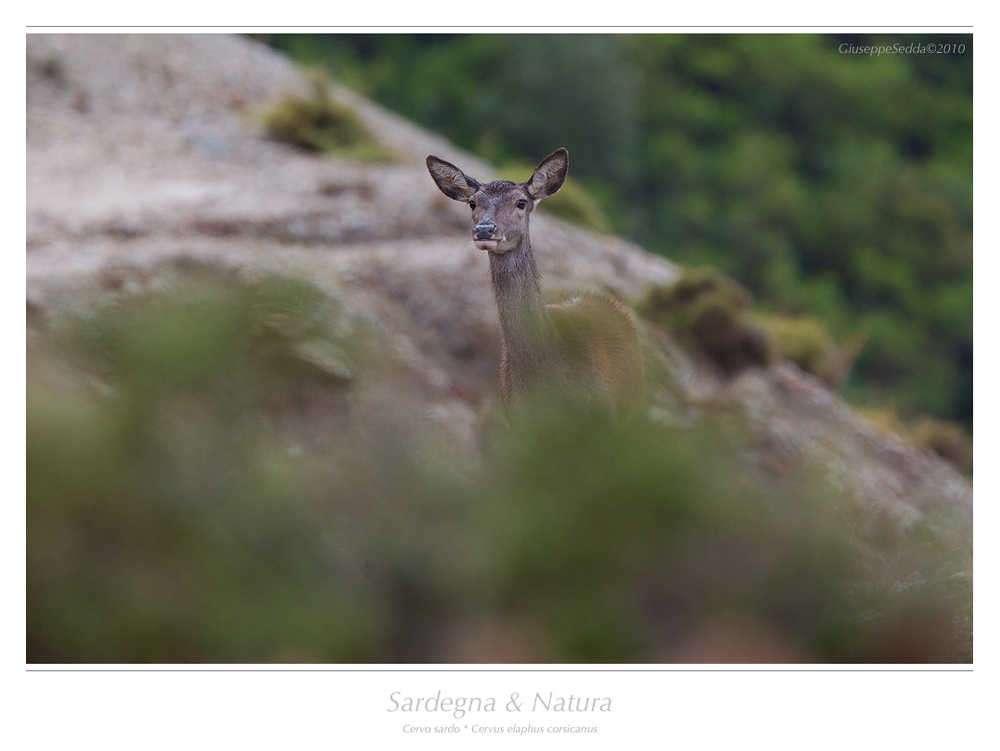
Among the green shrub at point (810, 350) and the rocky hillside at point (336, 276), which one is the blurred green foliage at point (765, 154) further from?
the green shrub at point (810, 350)

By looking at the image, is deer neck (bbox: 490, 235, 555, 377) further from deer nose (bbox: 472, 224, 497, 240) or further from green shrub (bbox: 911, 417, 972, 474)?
green shrub (bbox: 911, 417, 972, 474)

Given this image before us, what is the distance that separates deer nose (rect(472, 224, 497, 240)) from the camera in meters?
4.81

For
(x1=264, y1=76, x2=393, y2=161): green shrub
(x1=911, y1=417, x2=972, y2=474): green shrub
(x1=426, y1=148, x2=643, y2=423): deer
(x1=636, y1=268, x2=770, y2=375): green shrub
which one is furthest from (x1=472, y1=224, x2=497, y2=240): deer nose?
(x1=911, y1=417, x2=972, y2=474): green shrub

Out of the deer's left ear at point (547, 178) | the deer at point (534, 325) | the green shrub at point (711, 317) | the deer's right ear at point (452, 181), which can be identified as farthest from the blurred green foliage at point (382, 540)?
the green shrub at point (711, 317)

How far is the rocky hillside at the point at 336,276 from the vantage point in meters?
3.37

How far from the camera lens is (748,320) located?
11266 mm

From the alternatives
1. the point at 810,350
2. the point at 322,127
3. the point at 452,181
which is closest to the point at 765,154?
the point at 810,350

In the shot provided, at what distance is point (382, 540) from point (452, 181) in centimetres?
288

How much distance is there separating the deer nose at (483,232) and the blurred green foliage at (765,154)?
1714cm

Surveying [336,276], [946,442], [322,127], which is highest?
[322,127]

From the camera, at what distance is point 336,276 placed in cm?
1005

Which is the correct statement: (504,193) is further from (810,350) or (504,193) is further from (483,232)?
(810,350)

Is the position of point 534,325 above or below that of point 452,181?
below

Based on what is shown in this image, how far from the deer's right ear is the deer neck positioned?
1.32 ft
